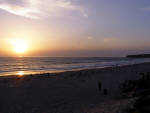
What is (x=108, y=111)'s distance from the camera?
6.81 m

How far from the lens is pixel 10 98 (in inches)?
446

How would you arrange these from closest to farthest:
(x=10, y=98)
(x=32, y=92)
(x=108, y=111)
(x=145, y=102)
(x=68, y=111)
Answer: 1. (x=145, y=102)
2. (x=108, y=111)
3. (x=68, y=111)
4. (x=10, y=98)
5. (x=32, y=92)

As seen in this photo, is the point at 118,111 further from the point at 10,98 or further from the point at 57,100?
the point at 10,98

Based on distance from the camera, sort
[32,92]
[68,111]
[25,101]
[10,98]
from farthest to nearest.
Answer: [32,92], [10,98], [25,101], [68,111]

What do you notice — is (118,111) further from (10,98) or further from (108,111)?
(10,98)

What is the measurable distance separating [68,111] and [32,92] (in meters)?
5.90

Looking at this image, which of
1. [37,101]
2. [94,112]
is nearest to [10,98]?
[37,101]

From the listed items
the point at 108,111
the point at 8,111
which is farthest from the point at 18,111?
the point at 108,111

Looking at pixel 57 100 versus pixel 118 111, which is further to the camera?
pixel 57 100

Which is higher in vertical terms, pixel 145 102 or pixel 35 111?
pixel 145 102

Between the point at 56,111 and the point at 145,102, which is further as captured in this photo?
the point at 56,111

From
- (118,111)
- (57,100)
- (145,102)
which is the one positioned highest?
(145,102)

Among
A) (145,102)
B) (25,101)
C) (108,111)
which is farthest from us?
(25,101)

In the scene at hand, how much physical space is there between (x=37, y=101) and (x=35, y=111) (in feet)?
6.76
